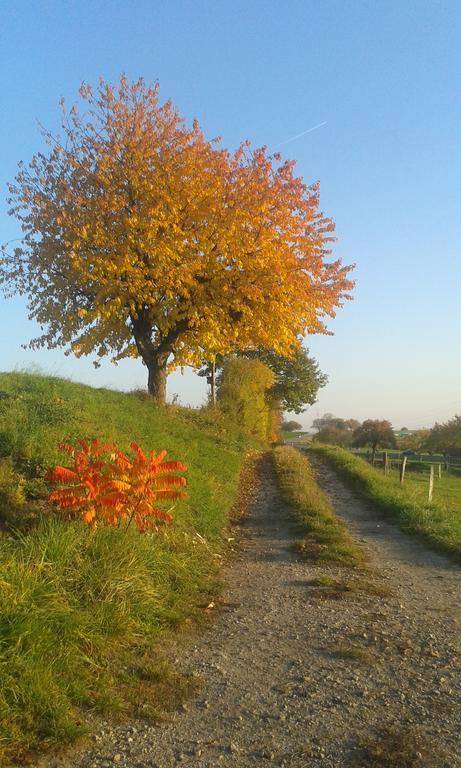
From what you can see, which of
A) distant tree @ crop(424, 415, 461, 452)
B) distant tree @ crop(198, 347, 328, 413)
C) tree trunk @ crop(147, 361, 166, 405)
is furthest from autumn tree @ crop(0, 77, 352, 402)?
distant tree @ crop(424, 415, 461, 452)

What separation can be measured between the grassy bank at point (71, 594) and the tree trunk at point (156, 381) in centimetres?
919

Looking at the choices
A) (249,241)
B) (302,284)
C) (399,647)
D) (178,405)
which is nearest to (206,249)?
(249,241)

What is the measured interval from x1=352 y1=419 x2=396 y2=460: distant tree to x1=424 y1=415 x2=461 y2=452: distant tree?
6088 millimetres

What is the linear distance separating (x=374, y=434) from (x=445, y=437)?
11.2m

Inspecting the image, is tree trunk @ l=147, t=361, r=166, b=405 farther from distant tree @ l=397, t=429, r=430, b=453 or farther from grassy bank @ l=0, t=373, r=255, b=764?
distant tree @ l=397, t=429, r=430, b=453

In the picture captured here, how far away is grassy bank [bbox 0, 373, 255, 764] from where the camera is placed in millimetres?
3629

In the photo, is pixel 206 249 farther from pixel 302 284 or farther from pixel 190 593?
pixel 190 593

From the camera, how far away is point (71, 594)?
15.8 ft

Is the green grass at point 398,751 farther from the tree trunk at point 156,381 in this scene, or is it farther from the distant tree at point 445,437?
the distant tree at point 445,437

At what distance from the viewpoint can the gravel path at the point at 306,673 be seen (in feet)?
11.3

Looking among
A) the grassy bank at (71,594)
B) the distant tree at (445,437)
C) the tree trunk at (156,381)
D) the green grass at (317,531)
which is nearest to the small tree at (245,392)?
the tree trunk at (156,381)

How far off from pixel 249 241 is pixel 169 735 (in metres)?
13.7

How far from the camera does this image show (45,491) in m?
6.69

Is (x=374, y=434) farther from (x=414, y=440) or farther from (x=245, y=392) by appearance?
(x=245, y=392)
